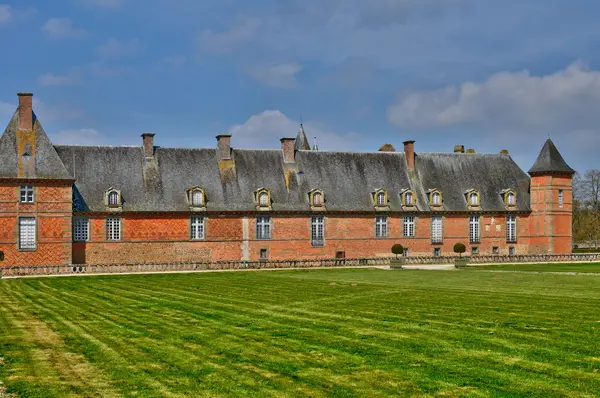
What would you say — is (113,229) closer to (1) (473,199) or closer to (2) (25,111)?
(2) (25,111)

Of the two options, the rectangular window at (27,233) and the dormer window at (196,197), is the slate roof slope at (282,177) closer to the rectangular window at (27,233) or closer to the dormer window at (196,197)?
the dormer window at (196,197)

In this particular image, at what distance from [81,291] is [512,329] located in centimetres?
1662

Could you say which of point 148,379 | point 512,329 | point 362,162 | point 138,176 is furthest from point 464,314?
point 362,162

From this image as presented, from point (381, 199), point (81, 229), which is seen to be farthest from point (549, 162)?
point (81, 229)

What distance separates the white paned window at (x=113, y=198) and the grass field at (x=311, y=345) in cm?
2380

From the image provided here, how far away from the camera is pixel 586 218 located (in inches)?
2972

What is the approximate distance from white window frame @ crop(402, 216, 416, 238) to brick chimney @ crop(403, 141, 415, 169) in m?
3.84

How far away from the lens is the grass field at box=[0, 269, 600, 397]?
30.5 feet

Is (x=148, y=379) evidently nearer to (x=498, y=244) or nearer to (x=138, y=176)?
(x=138, y=176)

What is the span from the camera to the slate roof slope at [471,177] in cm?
5166

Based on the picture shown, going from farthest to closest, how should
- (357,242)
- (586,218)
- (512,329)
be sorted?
(586,218), (357,242), (512,329)

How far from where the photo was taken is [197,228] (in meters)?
45.8

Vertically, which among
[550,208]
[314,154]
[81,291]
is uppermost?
[314,154]

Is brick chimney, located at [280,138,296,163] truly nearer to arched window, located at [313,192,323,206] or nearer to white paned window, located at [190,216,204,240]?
arched window, located at [313,192,323,206]
